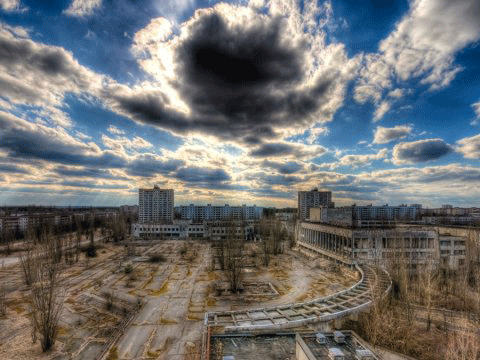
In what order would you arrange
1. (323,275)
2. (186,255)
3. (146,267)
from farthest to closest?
(186,255) → (146,267) → (323,275)

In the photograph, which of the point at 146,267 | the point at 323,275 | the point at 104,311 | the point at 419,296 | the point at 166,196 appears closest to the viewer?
the point at 104,311

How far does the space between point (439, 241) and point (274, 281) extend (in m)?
25.2

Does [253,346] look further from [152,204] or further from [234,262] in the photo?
[152,204]

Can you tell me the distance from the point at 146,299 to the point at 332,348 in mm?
19396

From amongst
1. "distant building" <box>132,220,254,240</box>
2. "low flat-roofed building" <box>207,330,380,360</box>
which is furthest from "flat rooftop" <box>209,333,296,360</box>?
"distant building" <box>132,220,254,240</box>

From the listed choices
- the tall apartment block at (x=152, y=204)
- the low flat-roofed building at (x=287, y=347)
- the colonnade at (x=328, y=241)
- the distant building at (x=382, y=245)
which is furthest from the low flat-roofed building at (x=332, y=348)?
the tall apartment block at (x=152, y=204)

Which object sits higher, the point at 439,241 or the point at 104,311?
the point at 439,241

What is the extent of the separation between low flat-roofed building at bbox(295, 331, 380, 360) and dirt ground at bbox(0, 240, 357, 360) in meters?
7.98

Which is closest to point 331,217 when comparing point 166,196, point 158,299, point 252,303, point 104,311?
point 252,303

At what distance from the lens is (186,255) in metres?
47.8

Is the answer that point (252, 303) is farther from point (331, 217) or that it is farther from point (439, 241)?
point (331, 217)

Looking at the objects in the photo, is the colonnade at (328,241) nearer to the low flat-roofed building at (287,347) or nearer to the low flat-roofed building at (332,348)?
the low flat-roofed building at (332,348)

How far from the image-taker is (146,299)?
23.9m

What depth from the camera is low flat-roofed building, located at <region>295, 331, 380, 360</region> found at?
9423 mm
